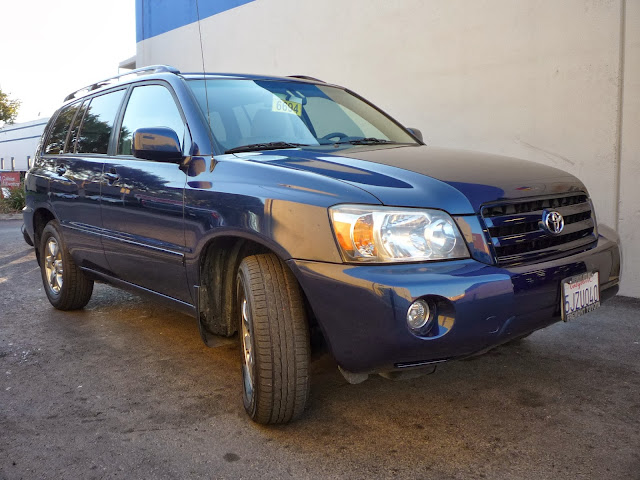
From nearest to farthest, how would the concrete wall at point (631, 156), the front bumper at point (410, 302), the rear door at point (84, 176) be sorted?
the front bumper at point (410, 302) < the rear door at point (84, 176) < the concrete wall at point (631, 156)

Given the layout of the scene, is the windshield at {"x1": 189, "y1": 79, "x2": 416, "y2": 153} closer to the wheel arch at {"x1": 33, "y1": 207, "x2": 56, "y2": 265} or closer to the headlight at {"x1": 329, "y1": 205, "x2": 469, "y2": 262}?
the headlight at {"x1": 329, "y1": 205, "x2": 469, "y2": 262}

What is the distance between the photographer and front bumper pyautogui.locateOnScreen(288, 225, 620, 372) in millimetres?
2451

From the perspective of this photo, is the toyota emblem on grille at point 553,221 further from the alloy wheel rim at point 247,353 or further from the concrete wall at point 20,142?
the concrete wall at point 20,142

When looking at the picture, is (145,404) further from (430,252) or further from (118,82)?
(118,82)

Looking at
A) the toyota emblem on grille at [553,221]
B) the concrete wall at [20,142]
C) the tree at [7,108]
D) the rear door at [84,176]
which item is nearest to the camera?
the toyota emblem on grille at [553,221]

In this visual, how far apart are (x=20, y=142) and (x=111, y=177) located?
86.9 ft

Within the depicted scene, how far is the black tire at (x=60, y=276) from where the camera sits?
500cm

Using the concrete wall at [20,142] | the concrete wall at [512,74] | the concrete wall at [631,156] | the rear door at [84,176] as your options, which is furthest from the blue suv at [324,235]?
the concrete wall at [20,142]

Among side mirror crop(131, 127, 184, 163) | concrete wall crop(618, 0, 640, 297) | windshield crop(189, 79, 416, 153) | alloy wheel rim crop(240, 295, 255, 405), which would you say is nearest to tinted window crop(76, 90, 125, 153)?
windshield crop(189, 79, 416, 153)

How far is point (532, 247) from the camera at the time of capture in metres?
2.80

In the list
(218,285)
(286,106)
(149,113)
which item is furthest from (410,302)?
(149,113)

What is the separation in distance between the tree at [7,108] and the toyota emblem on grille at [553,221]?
169ft

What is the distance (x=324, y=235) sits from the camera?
259 centimetres

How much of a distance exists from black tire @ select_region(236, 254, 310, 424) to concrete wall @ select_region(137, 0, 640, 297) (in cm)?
377
